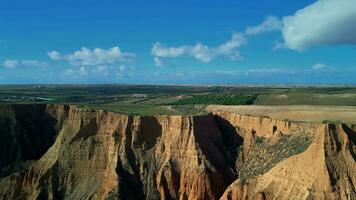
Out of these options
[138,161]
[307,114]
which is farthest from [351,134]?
[307,114]

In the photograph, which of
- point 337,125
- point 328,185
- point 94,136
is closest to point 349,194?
point 328,185

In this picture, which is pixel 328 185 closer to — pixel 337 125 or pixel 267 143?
pixel 337 125

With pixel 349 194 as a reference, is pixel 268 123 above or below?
above

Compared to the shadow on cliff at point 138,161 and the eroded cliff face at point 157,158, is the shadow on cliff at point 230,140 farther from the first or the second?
the shadow on cliff at point 138,161

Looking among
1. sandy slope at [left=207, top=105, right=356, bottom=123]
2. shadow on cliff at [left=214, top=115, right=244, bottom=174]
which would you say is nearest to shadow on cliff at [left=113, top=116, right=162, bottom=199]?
shadow on cliff at [left=214, top=115, right=244, bottom=174]

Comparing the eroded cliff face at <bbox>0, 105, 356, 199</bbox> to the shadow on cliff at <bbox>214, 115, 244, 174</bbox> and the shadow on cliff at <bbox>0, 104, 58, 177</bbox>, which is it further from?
the shadow on cliff at <bbox>0, 104, 58, 177</bbox>

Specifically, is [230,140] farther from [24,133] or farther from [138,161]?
[24,133]
